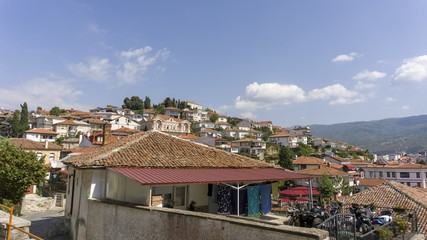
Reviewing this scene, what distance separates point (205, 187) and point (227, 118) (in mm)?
138758

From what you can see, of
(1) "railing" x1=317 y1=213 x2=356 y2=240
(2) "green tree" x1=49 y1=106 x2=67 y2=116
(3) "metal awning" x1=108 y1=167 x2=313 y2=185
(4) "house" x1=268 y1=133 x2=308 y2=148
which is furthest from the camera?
(2) "green tree" x1=49 y1=106 x2=67 y2=116

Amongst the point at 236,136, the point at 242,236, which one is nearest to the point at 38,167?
the point at 242,236

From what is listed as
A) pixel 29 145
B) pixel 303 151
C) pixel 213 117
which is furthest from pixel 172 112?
pixel 29 145

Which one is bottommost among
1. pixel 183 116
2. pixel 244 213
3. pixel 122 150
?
pixel 244 213

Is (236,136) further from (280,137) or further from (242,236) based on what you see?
(242,236)

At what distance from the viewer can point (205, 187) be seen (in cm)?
1540

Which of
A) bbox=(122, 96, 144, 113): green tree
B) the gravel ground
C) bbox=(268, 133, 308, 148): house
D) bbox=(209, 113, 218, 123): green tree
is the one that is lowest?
the gravel ground

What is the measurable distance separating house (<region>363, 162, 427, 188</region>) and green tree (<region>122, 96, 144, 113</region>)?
4242 inches

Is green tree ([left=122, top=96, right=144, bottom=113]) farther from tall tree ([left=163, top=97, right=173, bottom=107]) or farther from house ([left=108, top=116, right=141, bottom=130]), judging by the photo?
house ([left=108, top=116, right=141, bottom=130])

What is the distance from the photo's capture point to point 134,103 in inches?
5910

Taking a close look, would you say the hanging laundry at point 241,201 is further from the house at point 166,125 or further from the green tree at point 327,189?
the house at point 166,125

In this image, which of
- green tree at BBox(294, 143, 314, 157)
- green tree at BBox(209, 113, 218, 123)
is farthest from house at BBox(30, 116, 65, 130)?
green tree at BBox(294, 143, 314, 157)

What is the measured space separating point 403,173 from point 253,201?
241ft

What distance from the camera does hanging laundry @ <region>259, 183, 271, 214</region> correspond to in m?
16.7
